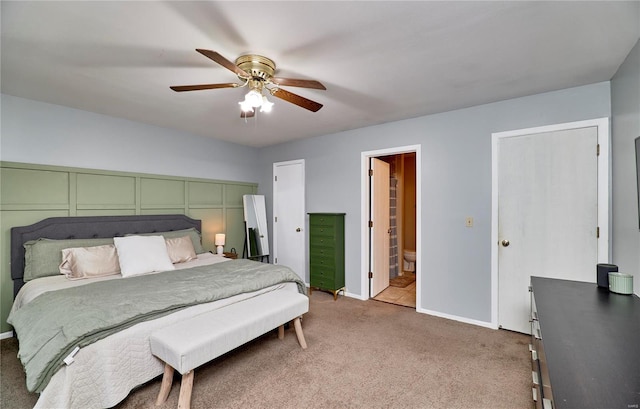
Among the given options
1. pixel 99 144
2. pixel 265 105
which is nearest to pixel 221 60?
pixel 265 105

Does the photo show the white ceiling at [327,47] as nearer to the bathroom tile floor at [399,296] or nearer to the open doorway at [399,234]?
the open doorway at [399,234]

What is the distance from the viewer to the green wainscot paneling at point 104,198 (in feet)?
9.07

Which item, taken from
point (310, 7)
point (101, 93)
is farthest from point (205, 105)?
point (310, 7)

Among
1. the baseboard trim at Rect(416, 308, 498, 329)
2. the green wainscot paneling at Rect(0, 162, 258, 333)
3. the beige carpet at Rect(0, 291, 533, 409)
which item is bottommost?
the beige carpet at Rect(0, 291, 533, 409)

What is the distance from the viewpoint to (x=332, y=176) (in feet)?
14.0

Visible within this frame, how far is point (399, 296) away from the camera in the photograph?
407cm

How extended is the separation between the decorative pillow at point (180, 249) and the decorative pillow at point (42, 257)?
0.96m

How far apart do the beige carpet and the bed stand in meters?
0.36

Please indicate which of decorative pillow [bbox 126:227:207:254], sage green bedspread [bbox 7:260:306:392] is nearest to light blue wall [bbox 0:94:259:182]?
decorative pillow [bbox 126:227:207:254]

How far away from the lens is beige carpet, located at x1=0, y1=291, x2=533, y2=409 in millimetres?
1889

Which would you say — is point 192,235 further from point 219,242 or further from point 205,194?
point 205,194

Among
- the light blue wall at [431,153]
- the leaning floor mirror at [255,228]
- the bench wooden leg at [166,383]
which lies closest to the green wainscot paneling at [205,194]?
the light blue wall at [431,153]

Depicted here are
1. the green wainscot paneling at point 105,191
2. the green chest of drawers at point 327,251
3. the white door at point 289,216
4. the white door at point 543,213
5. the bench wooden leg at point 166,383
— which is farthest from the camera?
the white door at point 289,216

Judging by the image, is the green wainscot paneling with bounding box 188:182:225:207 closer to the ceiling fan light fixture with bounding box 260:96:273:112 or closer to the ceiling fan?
the ceiling fan
